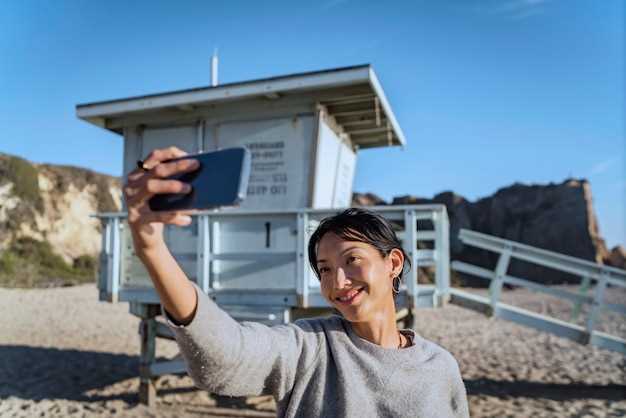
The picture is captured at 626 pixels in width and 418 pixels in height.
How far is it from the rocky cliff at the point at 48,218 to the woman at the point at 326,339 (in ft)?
79.5

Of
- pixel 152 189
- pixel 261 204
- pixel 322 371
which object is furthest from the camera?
pixel 261 204

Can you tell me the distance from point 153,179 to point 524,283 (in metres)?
7.54

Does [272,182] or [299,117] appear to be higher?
[299,117]

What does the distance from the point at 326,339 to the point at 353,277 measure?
191 millimetres

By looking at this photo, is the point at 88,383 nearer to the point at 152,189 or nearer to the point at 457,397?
the point at 457,397

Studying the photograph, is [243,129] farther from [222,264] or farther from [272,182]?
[222,264]

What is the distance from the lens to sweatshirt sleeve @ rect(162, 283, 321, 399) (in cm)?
116

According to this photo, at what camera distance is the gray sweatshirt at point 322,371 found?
1.22 meters

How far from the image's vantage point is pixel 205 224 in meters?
6.81

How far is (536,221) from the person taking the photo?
39.7m

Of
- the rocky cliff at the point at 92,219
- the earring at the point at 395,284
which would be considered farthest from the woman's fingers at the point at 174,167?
the rocky cliff at the point at 92,219

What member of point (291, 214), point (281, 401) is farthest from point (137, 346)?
point (281, 401)

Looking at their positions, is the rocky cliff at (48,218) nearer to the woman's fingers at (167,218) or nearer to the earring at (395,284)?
the earring at (395,284)

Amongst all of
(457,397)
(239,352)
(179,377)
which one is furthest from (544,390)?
(239,352)
